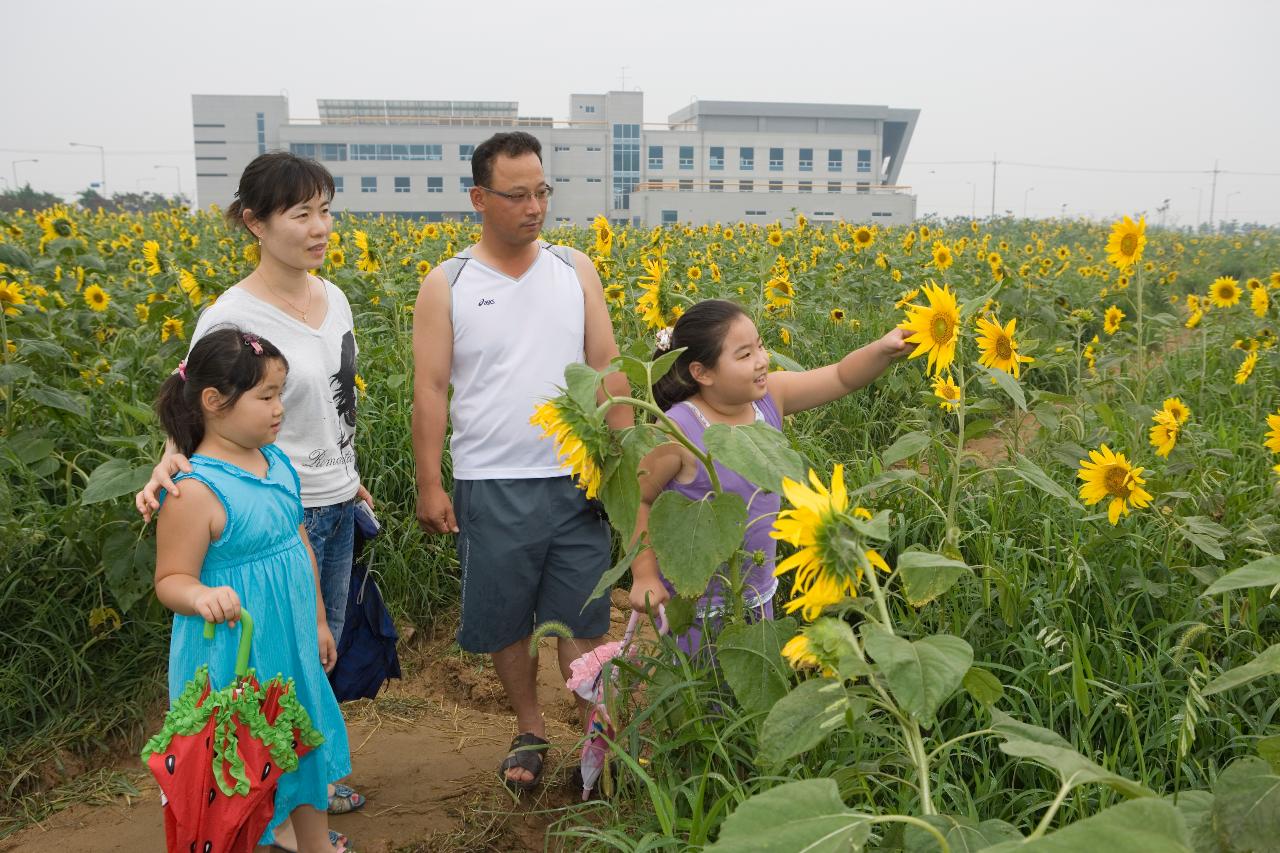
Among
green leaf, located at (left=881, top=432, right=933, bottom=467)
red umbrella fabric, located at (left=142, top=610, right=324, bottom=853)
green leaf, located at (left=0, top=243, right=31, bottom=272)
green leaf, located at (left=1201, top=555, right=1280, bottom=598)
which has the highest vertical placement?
green leaf, located at (left=0, top=243, right=31, bottom=272)

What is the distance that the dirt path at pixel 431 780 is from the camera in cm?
263

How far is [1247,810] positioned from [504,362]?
1.87 meters

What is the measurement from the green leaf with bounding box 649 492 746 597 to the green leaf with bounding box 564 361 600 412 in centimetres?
22

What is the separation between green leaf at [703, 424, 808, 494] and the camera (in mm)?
1516

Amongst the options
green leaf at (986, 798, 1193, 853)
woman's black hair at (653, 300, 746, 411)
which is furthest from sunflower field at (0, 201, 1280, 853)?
woman's black hair at (653, 300, 746, 411)

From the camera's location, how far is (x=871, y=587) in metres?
1.27

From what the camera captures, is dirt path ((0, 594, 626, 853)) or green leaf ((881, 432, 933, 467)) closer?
green leaf ((881, 432, 933, 467))

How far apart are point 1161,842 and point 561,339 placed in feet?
6.68

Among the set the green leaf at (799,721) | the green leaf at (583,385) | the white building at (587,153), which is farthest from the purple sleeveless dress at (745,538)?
the white building at (587,153)

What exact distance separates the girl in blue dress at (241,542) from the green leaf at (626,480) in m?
0.80

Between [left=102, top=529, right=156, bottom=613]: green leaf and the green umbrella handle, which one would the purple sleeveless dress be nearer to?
the green umbrella handle

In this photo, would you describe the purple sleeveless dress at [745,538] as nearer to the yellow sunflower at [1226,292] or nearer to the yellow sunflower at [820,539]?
the yellow sunflower at [820,539]

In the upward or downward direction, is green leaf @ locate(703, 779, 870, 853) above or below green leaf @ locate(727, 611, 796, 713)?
above

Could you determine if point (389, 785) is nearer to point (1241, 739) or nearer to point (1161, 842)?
point (1241, 739)
